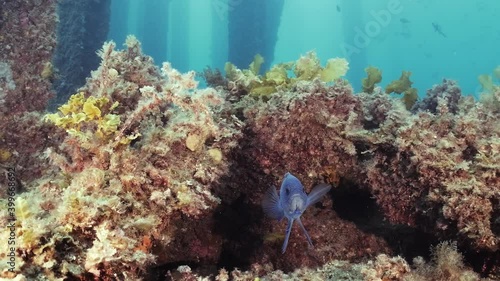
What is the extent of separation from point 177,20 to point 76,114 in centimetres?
10785

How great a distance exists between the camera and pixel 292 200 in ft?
7.10

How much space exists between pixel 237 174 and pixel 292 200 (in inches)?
56.6

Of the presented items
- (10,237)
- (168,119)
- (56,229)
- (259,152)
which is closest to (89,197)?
(56,229)

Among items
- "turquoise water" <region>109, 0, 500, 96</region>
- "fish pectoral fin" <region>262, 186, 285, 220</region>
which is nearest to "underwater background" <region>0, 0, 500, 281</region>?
"fish pectoral fin" <region>262, 186, 285, 220</region>

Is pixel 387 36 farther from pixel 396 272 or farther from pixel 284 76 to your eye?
pixel 396 272

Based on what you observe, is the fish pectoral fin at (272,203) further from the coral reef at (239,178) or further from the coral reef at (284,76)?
the coral reef at (284,76)

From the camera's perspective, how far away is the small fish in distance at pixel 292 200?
215 centimetres

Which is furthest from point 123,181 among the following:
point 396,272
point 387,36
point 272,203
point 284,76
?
point 387,36

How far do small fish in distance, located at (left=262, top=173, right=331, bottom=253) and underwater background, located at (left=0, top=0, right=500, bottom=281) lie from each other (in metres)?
0.01

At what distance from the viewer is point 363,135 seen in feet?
10.9

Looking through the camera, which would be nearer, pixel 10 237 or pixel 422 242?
pixel 10 237

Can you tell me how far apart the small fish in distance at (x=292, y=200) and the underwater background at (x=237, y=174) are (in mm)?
12

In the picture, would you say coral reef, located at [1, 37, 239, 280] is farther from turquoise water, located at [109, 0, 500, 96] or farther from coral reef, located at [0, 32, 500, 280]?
turquoise water, located at [109, 0, 500, 96]

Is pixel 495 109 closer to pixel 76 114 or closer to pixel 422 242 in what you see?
pixel 422 242
